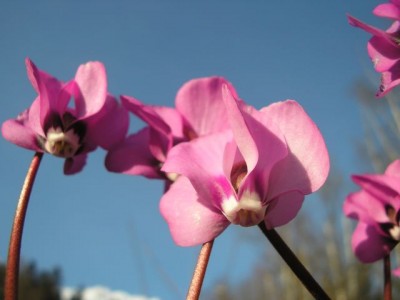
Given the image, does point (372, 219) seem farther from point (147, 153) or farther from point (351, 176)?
point (147, 153)

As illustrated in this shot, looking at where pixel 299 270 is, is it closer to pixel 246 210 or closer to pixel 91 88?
pixel 246 210

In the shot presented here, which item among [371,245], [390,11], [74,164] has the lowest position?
[371,245]

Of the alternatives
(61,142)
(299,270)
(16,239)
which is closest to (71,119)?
(61,142)

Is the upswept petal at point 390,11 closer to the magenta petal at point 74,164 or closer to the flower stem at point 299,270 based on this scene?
the flower stem at point 299,270

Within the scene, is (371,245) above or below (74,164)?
below

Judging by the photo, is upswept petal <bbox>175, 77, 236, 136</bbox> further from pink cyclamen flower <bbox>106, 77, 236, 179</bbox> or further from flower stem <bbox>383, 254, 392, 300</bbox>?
flower stem <bbox>383, 254, 392, 300</bbox>

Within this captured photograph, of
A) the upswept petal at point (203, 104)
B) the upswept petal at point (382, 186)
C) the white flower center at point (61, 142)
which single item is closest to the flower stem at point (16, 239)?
the white flower center at point (61, 142)

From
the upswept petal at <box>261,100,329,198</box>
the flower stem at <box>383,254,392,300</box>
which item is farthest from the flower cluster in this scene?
the flower stem at <box>383,254,392,300</box>

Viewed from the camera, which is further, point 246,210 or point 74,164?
point 74,164
